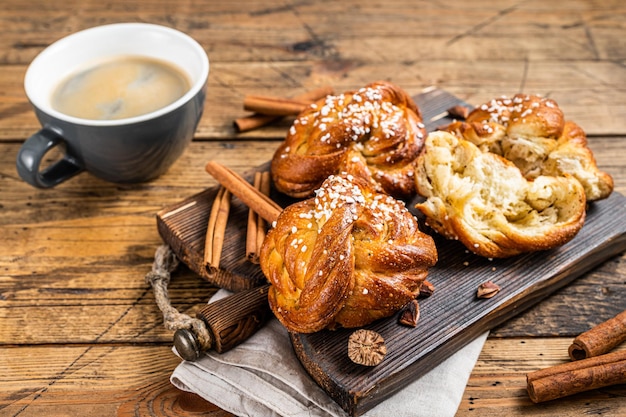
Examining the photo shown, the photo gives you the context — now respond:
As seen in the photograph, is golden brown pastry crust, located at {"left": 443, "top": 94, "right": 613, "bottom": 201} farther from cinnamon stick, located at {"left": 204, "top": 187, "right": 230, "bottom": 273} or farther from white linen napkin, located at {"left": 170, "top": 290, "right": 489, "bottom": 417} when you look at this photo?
cinnamon stick, located at {"left": 204, "top": 187, "right": 230, "bottom": 273}

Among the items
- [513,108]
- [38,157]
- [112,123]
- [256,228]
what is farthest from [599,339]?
[38,157]

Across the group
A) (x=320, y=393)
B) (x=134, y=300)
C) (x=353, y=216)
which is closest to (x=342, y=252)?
(x=353, y=216)

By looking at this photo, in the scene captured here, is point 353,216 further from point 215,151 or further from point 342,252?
point 215,151

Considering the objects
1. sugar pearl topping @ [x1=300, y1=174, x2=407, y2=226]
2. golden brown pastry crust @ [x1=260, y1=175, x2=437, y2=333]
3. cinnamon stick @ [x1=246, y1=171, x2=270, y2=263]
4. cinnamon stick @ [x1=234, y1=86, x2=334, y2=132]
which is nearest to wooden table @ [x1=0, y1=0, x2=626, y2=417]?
cinnamon stick @ [x1=234, y1=86, x2=334, y2=132]

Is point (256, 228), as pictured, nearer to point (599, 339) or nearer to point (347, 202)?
point (347, 202)

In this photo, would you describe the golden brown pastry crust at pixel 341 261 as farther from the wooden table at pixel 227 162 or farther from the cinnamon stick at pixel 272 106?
the cinnamon stick at pixel 272 106

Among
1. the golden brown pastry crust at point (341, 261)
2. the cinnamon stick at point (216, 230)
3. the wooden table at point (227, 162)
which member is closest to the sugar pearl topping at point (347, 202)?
the golden brown pastry crust at point (341, 261)

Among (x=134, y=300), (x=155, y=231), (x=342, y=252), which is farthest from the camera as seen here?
(x=155, y=231)
